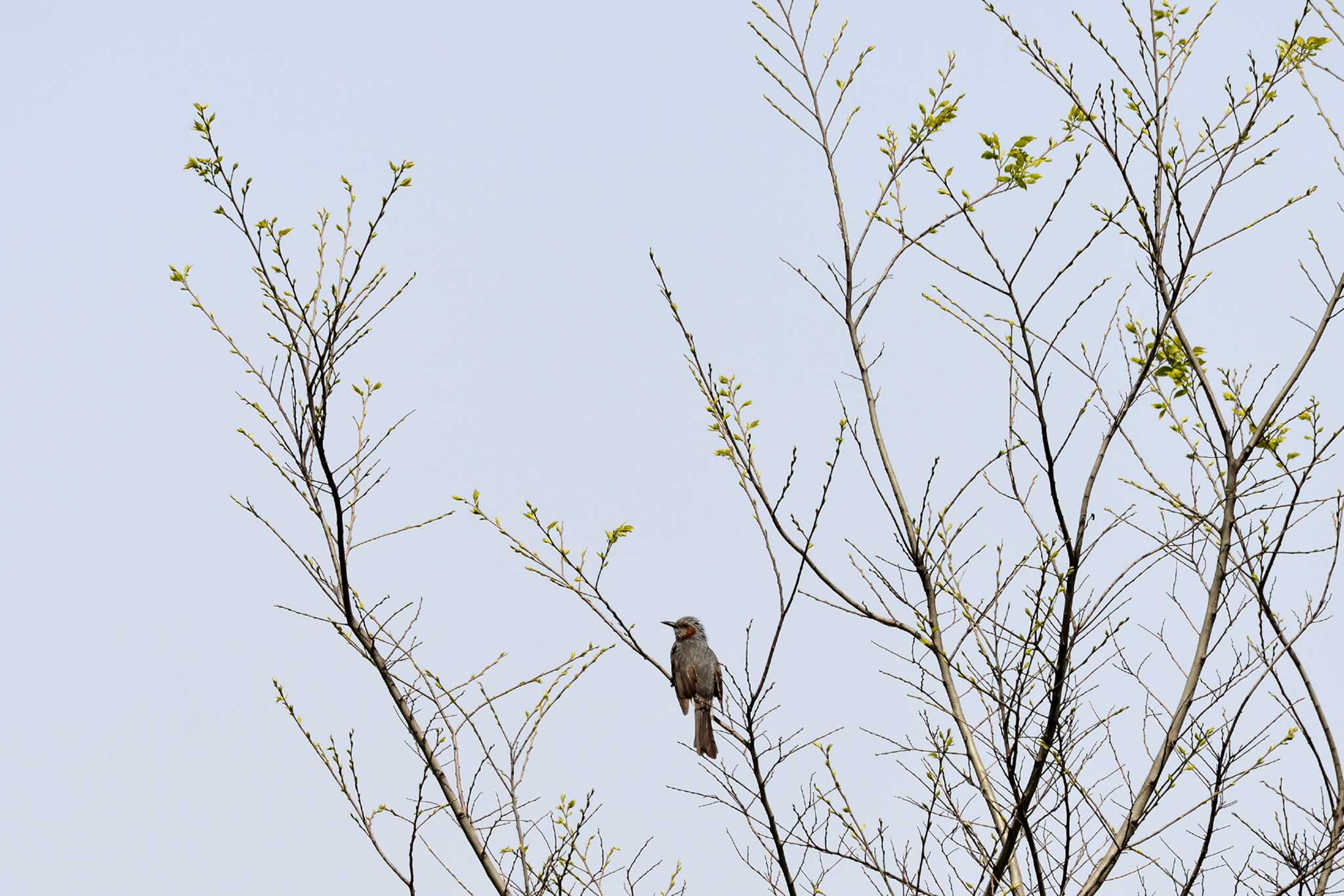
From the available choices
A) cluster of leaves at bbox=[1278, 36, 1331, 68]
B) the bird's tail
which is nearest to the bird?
the bird's tail

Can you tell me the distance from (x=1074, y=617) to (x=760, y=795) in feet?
4.44

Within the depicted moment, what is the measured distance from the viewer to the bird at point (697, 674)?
811 centimetres

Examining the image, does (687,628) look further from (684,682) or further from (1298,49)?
(1298,49)

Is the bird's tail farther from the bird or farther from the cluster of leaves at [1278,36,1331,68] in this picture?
the cluster of leaves at [1278,36,1331,68]

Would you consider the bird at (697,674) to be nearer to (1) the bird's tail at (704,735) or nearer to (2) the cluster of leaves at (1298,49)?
(1) the bird's tail at (704,735)

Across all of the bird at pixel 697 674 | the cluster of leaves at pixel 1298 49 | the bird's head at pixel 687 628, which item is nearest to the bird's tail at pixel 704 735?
the bird at pixel 697 674

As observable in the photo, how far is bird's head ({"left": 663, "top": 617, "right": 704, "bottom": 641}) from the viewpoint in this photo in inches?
378

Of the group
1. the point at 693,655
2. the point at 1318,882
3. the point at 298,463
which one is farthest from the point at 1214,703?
the point at 693,655

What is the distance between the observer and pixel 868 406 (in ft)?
17.1

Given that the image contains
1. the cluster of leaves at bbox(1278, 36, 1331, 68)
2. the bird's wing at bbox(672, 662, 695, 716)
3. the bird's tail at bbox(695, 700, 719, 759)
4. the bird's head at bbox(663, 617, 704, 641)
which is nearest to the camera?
the cluster of leaves at bbox(1278, 36, 1331, 68)

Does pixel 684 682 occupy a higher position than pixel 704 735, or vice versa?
pixel 684 682

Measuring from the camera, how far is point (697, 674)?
882 cm

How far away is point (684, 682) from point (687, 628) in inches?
36.4

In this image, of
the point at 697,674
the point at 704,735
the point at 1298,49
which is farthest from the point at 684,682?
the point at 1298,49
